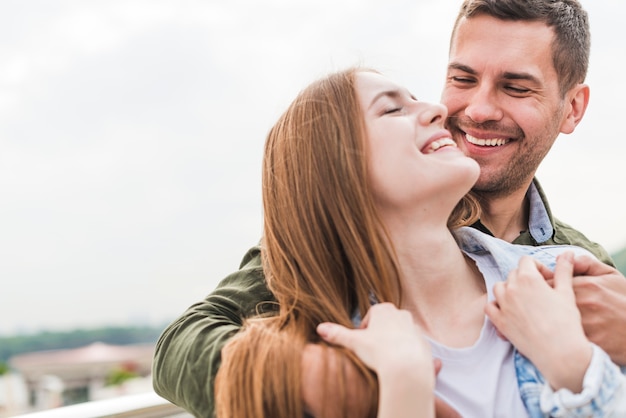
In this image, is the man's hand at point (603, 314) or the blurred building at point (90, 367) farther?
the blurred building at point (90, 367)

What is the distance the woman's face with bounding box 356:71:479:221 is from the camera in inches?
41.3

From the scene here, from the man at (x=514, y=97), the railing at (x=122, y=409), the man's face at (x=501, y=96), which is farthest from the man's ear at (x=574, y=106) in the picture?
the railing at (x=122, y=409)

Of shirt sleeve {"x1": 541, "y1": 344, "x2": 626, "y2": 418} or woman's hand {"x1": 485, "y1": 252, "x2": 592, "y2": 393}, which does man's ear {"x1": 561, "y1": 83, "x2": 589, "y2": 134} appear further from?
shirt sleeve {"x1": 541, "y1": 344, "x2": 626, "y2": 418}

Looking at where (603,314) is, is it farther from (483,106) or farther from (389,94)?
(483,106)

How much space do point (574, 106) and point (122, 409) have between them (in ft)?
4.77

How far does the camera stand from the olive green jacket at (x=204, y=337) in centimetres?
98

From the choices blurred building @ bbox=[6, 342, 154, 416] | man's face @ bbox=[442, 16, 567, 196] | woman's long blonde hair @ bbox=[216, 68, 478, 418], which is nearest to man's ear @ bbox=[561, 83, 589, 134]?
man's face @ bbox=[442, 16, 567, 196]

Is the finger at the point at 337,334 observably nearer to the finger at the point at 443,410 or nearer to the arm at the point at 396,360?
the arm at the point at 396,360

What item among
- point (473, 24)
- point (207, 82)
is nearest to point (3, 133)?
point (207, 82)

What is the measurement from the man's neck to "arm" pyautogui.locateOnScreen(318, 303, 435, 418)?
79cm

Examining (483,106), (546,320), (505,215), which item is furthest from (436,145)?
(505,215)

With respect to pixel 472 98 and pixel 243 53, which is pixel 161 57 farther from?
pixel 472 98

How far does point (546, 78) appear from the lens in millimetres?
1664

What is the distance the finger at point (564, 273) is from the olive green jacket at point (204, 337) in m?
0.50
